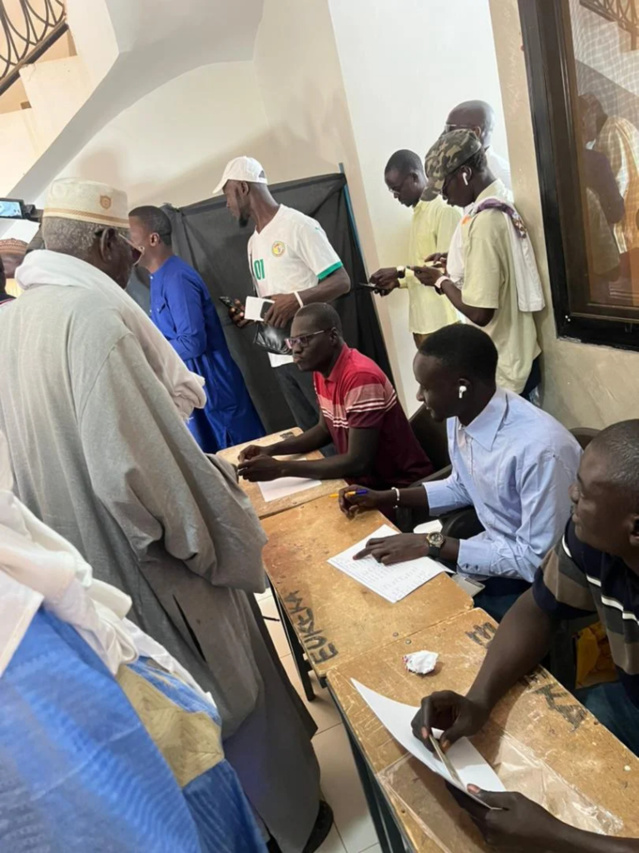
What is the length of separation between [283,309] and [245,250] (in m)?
1.06

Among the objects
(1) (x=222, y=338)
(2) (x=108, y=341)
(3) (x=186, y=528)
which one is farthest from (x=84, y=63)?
(3) (x=186, y=528)

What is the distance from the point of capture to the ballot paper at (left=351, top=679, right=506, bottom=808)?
2.51ft

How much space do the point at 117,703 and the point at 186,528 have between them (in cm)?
55

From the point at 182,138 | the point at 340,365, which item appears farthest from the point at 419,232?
the point at 182,138

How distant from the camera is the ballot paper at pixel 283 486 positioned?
1884mm

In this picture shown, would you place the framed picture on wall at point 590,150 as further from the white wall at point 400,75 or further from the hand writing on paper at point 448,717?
the white wall at point 400,75

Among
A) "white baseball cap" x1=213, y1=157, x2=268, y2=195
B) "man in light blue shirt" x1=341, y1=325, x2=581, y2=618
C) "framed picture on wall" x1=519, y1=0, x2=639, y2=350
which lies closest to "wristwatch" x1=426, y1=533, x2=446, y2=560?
"man in light blue shirt" x1=341, y1=325, x2=581, y2=618

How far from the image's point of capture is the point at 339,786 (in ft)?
5.44

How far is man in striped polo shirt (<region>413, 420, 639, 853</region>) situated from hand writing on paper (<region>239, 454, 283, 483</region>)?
1087 millimetres

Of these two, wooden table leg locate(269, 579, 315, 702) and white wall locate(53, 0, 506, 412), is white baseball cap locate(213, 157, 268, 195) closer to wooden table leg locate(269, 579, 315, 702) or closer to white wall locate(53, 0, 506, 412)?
white wall locate(53, 0, 506, 412)

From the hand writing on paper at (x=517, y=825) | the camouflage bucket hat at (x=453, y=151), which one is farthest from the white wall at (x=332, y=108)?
the hand writing on paper at (x=517, y=825)

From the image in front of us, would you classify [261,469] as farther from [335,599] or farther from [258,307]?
[258,307]

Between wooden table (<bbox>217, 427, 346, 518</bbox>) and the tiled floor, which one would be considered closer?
the tiled floor

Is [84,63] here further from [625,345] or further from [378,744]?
[378,744]
